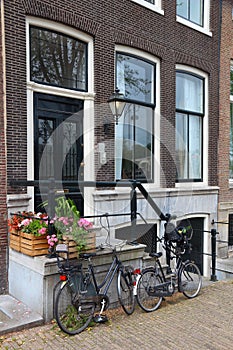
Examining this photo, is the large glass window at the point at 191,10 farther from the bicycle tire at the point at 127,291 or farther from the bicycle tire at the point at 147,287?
the bicycle tire at the point at 127,291

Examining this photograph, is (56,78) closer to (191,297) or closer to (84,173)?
(84,173)

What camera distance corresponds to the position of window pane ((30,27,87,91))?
5.89 meters

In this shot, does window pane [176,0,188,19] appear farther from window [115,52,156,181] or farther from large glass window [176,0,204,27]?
window [115,52,156,181]

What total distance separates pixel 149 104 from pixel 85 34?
7.71 ft

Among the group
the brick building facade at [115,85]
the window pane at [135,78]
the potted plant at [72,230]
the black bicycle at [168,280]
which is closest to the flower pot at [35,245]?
the potted plant at [72,230]

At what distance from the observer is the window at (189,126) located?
354 inches

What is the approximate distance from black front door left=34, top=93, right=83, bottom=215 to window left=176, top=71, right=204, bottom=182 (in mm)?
3381

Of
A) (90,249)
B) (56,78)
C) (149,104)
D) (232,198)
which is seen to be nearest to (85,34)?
(56,78)

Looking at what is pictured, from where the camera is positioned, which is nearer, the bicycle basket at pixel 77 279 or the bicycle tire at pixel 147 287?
the bicycle basket at pixel 77 279

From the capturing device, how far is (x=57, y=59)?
6.29 meters

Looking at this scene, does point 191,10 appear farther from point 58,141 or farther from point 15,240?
point 15,240

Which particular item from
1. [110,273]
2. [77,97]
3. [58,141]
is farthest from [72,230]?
[77,97]

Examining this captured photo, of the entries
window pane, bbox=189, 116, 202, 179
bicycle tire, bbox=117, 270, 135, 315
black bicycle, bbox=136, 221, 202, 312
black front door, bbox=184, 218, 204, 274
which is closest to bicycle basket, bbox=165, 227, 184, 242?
black bicycle, bbox=136, 221, 202, 312

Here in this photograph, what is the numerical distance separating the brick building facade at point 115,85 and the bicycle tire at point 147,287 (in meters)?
2.32
